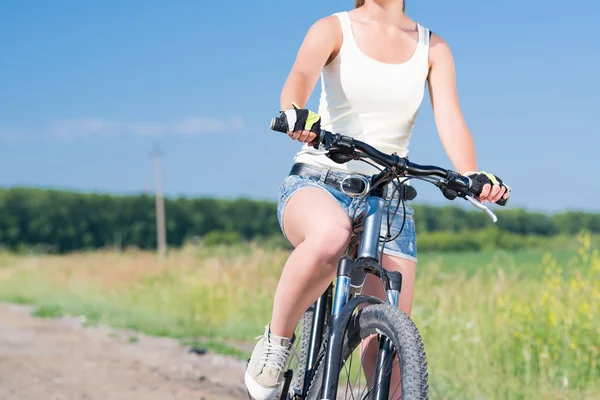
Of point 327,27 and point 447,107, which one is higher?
point 327,27

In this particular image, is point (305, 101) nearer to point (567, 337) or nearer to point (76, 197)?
point (567, 337)

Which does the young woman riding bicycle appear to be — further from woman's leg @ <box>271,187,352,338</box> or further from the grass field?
the grass field

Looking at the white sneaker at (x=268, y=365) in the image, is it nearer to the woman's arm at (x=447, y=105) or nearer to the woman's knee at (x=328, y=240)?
the woman's knee at (x=328, y=240)

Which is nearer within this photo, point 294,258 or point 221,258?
point 294,258

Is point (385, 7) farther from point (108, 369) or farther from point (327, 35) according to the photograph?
point (108, 369)

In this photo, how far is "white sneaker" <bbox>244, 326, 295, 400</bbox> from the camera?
2.88m

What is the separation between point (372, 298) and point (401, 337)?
30cm

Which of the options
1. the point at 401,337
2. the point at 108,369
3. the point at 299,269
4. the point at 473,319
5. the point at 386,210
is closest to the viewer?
the point at 401,337

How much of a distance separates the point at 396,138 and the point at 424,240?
50.4 m

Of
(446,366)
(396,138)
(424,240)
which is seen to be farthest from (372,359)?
(424,240)

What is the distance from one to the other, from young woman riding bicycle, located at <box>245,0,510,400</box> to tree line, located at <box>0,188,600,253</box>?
4324 cm

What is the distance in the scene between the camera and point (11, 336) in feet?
31.1

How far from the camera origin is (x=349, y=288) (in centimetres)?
262

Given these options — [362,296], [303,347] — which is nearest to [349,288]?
[362,296]
